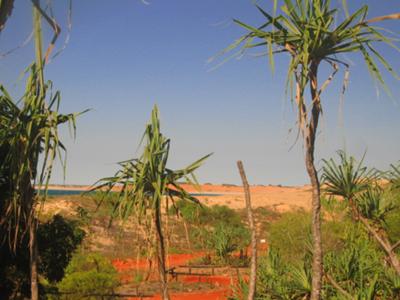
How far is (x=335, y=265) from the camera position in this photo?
397 inches

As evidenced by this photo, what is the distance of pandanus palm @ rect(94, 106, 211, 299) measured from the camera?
8.30 meters

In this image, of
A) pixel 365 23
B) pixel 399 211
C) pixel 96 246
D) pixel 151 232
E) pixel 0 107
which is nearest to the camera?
pixel 365 23

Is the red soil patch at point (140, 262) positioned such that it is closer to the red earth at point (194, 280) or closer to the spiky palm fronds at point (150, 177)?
the red earth at point (194, 280)

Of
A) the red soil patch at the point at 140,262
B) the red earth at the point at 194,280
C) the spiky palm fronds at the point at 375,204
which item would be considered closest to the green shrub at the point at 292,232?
the red earth at the point at 194,280

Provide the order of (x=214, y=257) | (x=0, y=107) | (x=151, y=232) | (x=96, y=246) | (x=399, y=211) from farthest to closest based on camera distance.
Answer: (x=96, y=246) → (x=214, y=257) → (x=399, y=211) → (x=0, y=107) → (x=151, y=232)

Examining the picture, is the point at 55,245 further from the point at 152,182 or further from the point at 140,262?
the point at 140,262

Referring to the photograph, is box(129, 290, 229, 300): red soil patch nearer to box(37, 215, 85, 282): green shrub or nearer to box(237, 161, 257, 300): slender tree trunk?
box(37, 215, 85, 282): green shrub

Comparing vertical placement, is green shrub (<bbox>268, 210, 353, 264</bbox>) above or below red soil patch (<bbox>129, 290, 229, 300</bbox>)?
above

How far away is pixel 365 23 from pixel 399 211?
1493cm

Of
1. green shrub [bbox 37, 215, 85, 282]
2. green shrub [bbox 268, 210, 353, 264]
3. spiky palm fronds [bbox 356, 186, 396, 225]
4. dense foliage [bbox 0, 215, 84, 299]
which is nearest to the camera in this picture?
dense foliage [bbox 0, 215, 84, 299]

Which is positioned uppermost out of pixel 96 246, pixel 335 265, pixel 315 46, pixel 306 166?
pixel 315 46

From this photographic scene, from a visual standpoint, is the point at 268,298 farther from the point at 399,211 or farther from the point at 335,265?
the point at 399,211

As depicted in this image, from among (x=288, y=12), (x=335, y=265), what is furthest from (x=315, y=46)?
(x=335, y=265)

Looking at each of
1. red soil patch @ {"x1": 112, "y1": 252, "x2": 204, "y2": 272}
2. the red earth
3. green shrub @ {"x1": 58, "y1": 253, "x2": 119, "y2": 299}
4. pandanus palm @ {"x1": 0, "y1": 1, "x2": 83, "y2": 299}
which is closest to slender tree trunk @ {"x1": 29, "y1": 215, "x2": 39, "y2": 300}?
pandanus palm @ {"x1": 0, "y1": 1, "x2": 83, "y2": 299}
